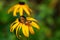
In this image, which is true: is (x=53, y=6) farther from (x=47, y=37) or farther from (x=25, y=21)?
(x=25, y=21)

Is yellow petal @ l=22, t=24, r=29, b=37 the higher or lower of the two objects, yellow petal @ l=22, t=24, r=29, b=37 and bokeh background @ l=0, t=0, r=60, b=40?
the higher

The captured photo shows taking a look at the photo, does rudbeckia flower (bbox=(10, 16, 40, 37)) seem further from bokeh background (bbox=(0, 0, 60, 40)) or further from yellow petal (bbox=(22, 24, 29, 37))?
bokeh background (bbox=(0, 0, 60, 40))

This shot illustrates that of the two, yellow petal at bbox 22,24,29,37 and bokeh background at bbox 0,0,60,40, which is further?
bokeh background at bbox 0,0,60,40

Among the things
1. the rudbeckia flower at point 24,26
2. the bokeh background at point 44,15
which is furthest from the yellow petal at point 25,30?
the bokeh background at point 44,15

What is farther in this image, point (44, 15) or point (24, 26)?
point (44, 15)

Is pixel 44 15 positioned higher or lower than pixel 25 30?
lower

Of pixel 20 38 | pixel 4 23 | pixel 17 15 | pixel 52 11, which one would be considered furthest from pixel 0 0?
pixel 20 38

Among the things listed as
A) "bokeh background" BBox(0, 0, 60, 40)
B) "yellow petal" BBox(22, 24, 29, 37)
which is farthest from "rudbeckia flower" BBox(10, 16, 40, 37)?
"bokeh background" BBox(0, 0, 60, 40)

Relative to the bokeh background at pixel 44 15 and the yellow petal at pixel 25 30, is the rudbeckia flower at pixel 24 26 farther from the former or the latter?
the bokeh background at pixel 44 15

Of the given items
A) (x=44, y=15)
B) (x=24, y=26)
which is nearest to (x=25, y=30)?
(x=24, y=26)

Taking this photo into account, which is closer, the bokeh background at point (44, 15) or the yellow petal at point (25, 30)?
the yellow petal at point (25, 30)

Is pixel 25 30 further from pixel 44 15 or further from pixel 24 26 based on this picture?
pixel 44 15
